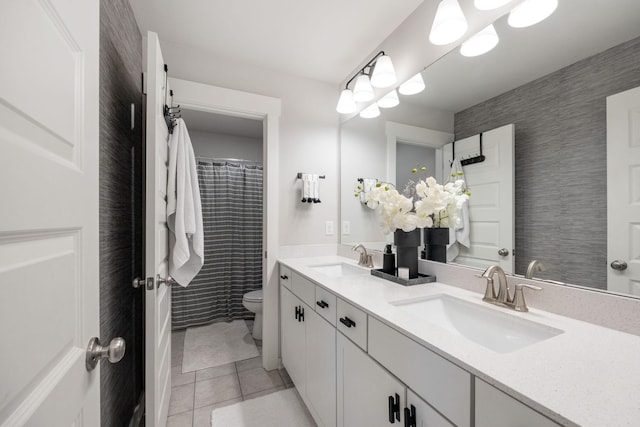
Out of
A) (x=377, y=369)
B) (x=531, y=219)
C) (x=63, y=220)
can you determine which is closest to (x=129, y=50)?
(x=63, y=220)

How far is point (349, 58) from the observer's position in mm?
2043

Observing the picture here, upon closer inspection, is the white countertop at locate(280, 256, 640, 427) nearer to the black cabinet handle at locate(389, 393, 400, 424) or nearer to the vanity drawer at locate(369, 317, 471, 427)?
the vanity drawer at locate(369, 317, 471, 427)

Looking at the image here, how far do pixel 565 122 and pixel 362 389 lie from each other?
122cm

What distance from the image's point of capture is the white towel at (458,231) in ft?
4.29

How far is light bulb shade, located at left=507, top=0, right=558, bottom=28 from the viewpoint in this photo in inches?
39.5

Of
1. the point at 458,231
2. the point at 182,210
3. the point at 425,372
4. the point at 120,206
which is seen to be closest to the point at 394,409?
the point at 425,372

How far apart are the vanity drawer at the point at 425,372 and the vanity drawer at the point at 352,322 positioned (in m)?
0.05

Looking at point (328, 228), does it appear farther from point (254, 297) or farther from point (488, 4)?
point (488, 4)

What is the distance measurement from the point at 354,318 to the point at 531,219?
2.62ft

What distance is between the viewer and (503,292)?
102 cm

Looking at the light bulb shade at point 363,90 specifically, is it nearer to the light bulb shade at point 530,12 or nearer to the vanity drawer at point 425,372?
the light bulb shade at point 530,12

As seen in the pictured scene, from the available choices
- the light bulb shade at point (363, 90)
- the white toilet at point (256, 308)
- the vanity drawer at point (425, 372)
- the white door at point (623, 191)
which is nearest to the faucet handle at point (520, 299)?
the white door at point (623, 191)

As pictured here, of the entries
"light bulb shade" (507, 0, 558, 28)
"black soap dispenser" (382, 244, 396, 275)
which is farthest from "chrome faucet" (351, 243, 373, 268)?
"light bulb shade" (507, 0, 558, 28)

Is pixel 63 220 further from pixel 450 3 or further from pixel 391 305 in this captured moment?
pixel 450 3
